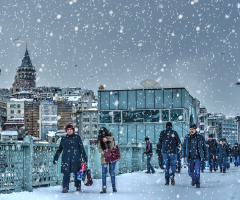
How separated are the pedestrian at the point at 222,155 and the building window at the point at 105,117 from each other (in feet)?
99.2

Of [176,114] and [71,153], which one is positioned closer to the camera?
[71,153]

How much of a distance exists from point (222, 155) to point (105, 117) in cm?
3161

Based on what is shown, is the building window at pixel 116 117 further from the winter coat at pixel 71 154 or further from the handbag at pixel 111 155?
the winter coat at pixel 71 154

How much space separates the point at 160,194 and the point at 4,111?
573ft

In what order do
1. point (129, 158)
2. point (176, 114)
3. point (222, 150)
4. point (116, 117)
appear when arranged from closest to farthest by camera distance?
point (129, 158) < point (222, 150) < point (176, 114) < point (116, 117)

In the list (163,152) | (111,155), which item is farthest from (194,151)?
(111,155)

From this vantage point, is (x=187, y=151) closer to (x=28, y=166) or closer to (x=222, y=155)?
(x=28, y=166)

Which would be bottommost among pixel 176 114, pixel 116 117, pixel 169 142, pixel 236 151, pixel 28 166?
pixel 236 151

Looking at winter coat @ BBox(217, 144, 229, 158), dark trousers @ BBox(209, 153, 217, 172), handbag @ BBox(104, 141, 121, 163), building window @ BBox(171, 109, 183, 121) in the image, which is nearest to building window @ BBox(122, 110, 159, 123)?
building window @ BBox(171, 109, 183, 121)

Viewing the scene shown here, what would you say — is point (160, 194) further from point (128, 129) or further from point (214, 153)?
point (128, 129)

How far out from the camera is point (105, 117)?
54188 millimetres

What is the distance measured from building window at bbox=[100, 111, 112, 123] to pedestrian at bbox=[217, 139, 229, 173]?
99.2 feet

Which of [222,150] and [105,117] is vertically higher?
[105,117]

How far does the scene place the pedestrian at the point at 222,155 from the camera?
74.9 ft
